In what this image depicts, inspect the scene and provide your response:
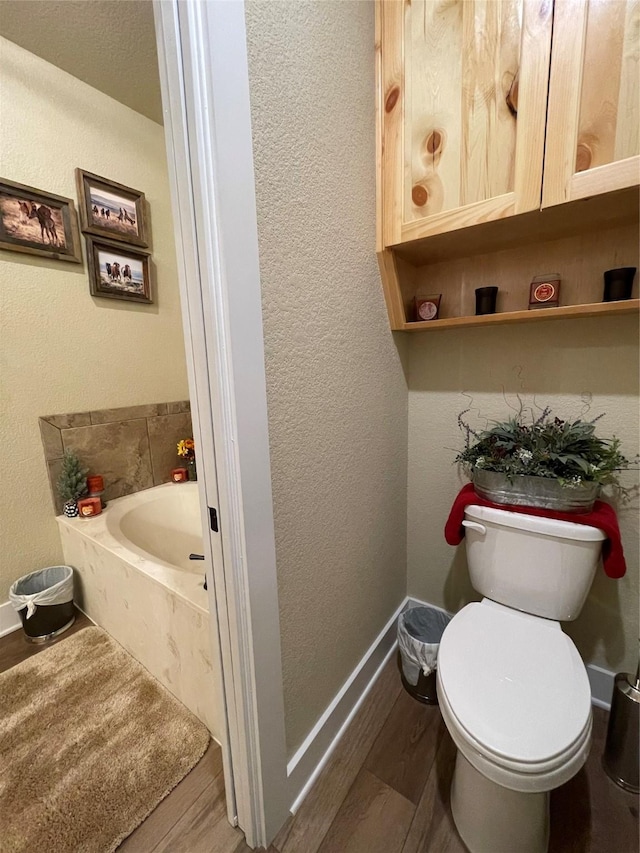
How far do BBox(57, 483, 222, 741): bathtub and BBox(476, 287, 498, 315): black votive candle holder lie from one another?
1.31 meters

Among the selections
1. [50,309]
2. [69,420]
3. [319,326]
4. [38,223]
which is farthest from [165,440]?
[319,326]

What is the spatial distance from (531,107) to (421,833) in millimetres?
1922

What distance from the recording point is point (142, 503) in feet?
6.24

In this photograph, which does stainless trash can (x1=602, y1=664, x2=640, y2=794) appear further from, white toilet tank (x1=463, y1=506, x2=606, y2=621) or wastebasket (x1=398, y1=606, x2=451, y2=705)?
wastebasket (x1=398, y1=606, x2=451, y2=705)

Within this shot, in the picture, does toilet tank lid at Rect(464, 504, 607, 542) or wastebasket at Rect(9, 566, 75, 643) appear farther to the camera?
wastebasket at Rect(9, 566, 75, 643)

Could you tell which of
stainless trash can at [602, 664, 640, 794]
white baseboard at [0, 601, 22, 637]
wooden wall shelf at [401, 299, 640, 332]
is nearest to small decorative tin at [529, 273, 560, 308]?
wooden wall shelf at [401, 299, 640, 332]

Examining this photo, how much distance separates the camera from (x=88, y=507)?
5.59 feet

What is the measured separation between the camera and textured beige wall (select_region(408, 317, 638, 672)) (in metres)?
1.08

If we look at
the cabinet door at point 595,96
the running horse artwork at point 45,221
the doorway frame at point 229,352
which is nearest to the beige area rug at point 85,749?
the doorway frame at point 229,352

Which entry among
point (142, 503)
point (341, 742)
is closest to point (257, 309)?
point (341, 742)

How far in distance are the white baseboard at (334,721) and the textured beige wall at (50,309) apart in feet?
5.12

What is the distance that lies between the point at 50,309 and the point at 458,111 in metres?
1.86

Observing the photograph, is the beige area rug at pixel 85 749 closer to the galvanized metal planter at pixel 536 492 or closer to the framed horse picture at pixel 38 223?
the galvanized metal planter at pixel 536 492

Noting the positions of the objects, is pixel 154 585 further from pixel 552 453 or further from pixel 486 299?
pixel 486 299
